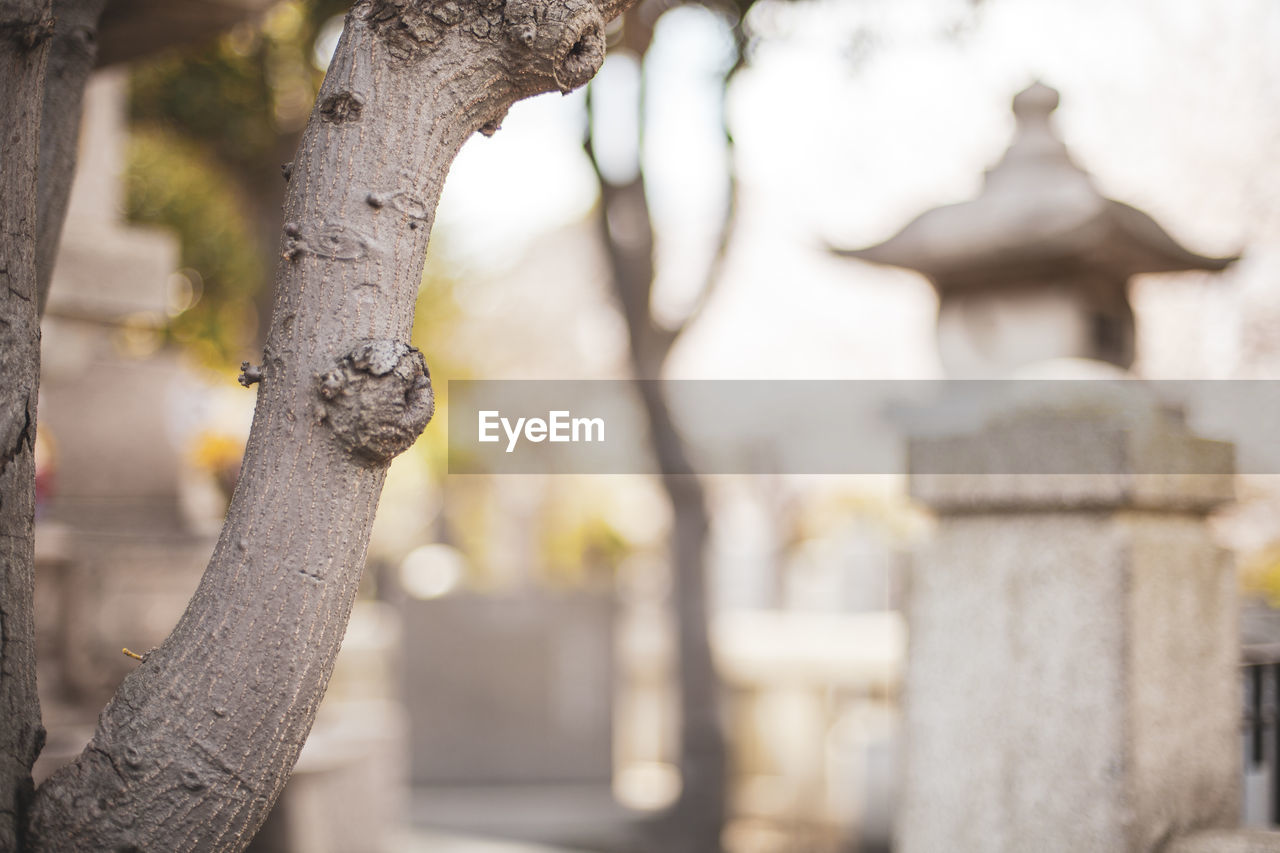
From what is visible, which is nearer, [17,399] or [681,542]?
[17,399]

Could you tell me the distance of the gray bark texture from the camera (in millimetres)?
1482

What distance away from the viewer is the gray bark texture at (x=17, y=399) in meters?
1.48

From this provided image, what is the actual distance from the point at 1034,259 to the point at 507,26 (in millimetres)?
1898

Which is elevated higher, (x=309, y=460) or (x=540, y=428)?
(x=540, y=428)

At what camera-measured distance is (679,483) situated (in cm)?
730

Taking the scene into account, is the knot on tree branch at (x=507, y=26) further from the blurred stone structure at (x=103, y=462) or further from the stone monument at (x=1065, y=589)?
the blurred stone structure at (x=103, y=462)

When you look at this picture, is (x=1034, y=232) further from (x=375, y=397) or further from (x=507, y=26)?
(x=375, y=397)

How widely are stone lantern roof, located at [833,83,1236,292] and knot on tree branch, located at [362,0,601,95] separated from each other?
5.65 ft

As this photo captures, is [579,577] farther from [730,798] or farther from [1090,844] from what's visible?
[1090,844]

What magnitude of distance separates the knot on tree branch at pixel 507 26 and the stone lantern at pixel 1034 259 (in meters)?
1.73

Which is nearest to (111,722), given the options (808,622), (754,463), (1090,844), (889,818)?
(1090,844)

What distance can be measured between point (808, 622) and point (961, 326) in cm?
783

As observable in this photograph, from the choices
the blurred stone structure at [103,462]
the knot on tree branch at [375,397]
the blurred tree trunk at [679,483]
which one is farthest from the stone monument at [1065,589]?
the blurred tree trunk at [679,483]

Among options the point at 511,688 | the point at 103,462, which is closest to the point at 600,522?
the point at 511,688
